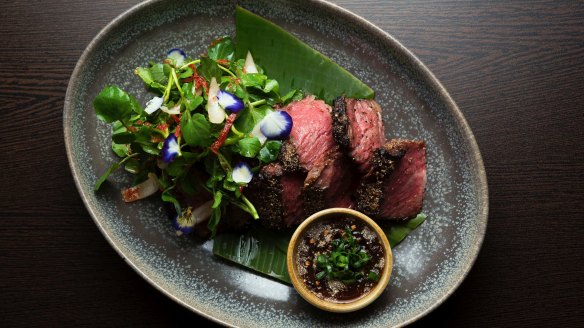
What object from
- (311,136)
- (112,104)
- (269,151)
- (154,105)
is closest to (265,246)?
(269,151)

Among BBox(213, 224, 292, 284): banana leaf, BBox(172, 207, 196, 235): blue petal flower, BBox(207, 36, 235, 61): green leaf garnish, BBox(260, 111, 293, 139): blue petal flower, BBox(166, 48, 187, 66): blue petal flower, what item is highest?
BBox(207, 36, 235, 61): green leaf garnish

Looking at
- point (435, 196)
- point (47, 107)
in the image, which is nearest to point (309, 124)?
point (435, 196)

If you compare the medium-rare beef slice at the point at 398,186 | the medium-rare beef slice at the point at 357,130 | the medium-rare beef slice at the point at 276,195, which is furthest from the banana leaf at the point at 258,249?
the medium-rare beef slice at the point at 357,130

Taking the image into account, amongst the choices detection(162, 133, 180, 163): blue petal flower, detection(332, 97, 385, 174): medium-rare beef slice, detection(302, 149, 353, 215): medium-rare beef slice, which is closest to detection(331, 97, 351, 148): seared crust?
detection(332, 97, 385, 174): medium-rare beef slice

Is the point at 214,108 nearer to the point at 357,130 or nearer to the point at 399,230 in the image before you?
the point at 357,130

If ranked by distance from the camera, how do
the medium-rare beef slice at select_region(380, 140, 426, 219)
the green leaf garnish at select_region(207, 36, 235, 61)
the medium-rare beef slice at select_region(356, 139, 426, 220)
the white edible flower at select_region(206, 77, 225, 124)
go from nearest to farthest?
1. the white edible flower at select_region(206, 77, 225, 124)
2. the medium-rare beef slice at select_region(356, 139, 426, 220)
3. the medium-rare beef slice at select_region(380, 140, 426, 219)
4. the green leaf garnish at select_region(207, 36, 235, 61)

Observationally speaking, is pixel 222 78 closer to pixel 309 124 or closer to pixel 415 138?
pixel 309 124

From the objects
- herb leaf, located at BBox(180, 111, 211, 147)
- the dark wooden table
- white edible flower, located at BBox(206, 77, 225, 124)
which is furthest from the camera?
the dark wooden table

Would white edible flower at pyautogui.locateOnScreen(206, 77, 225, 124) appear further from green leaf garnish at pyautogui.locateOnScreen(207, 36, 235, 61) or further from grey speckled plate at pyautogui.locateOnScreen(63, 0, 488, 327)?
grey speckled plate at pyautogui.locateOnScreen(63, 0, 488, 327)
